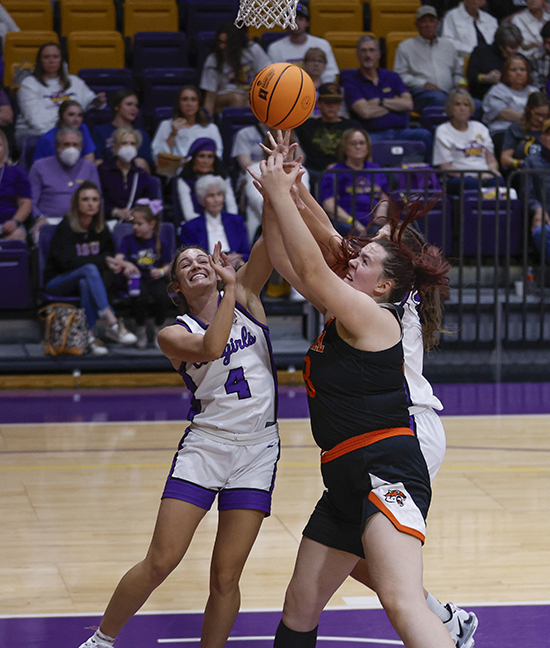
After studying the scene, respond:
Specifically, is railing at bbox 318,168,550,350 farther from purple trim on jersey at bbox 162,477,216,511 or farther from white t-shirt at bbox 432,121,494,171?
purple trim on jersey at bbox 162,477,216,511

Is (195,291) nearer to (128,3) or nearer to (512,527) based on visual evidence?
(512,527)

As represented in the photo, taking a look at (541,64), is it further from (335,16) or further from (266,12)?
(266,12)

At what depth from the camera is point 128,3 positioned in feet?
36.8

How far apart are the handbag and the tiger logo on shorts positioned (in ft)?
18.3

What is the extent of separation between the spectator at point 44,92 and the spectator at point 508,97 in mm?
4381

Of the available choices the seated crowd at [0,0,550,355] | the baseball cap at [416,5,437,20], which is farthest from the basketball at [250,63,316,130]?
the baseball cap at [416,5,437,20]

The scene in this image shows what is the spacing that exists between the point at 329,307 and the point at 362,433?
1.42 ft

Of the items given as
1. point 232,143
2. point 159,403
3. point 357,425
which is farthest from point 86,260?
point 357,425

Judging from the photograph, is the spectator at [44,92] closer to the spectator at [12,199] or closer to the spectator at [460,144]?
the spectator at [12,199]

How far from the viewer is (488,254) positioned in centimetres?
915

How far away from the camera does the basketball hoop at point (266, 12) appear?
15.2ft

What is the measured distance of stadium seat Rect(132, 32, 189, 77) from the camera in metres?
10.8

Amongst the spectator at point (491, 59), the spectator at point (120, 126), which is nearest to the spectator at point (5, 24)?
the spectator at point (120, 126)

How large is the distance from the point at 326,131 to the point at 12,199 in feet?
9.84
